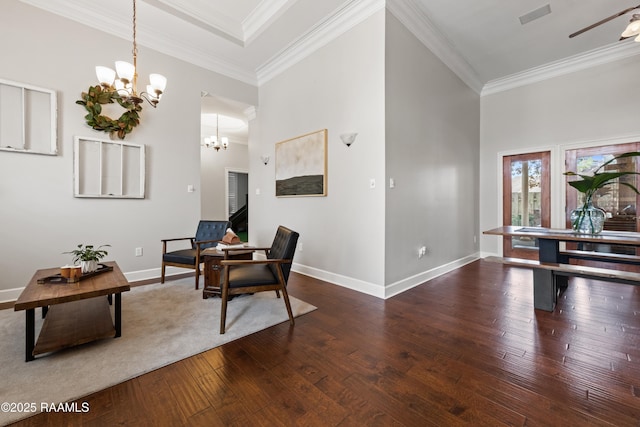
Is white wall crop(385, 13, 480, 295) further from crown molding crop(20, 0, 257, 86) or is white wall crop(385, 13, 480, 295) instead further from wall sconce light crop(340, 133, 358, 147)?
crown molding crop(20, 0, 257, 86)

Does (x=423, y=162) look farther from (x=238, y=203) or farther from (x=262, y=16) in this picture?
(x=238, y=203)

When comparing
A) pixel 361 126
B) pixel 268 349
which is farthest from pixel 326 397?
pixel 361 126

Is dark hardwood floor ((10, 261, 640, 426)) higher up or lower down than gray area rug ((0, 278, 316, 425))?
lower down

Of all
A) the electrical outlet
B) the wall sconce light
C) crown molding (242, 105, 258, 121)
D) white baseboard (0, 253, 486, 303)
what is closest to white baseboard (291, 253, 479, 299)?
white baseboard (0, 253, 486, 303)

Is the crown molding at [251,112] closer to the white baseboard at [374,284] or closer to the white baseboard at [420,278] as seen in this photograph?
the white baseboard at [374,284]

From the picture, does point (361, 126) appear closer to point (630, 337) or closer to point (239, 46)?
point (239, 46)

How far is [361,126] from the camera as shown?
3.33 meters

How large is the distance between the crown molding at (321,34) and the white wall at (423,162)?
1.17 feet

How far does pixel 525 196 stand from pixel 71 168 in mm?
7444

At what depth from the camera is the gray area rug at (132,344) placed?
1.54m

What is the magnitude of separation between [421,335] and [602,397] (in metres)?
1.04

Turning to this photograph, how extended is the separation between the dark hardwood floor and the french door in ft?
8.30

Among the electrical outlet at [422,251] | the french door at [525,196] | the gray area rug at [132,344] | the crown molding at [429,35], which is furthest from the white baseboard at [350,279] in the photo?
the crown molding at [429,35]

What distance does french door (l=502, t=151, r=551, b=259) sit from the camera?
490 cm
